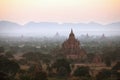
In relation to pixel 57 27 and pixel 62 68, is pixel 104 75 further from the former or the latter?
pixel 57 27

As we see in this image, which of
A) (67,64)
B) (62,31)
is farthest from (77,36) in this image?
(67,64)

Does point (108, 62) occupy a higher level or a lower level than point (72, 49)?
lower

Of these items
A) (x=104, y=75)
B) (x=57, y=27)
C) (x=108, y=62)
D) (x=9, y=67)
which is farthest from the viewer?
(x=57, y=27)

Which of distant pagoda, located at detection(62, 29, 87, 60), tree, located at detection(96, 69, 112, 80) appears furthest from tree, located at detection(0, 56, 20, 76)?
distant pagoda, located at detection(62, 29, 87, 60)

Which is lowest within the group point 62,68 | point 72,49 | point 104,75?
point 104,75

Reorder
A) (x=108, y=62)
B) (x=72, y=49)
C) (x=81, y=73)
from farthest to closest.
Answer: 1. (x=72, y=49)
2. (x=108, y=62)
3. (x=81, y=73)

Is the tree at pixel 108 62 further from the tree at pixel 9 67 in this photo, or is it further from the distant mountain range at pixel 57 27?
the tree at pixel 9 67

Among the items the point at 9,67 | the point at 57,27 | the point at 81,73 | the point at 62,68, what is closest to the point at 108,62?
the point at 81,73

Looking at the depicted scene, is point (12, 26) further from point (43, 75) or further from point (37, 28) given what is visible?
point (43, 75)
